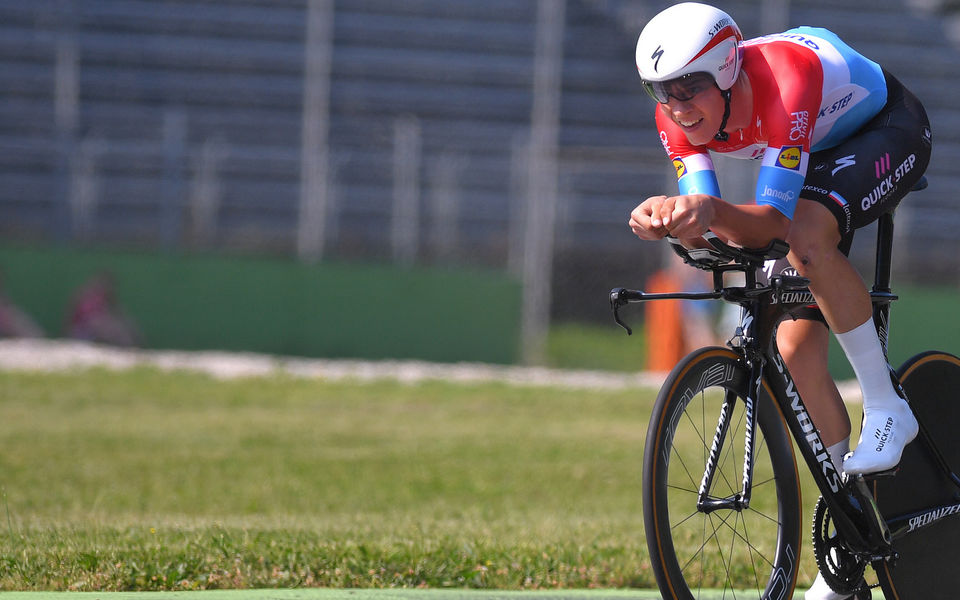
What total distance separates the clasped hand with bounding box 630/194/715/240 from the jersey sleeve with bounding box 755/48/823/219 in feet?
0.86

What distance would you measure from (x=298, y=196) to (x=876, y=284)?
14.1 metres

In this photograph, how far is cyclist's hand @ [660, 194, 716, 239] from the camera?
3.10 meters

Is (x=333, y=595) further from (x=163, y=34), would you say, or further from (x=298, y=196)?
(x=163, y=34)

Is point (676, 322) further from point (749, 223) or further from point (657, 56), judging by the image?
point (749, 223)

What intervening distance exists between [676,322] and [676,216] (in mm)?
12198

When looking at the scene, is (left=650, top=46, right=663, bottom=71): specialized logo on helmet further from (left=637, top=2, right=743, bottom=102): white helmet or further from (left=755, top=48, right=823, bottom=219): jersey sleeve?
(left=755, top=48, right=823, bottom=219): jersey sleeve

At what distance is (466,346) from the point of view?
15.8 meters

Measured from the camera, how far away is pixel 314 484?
7.86 m

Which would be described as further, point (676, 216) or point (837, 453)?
point (837, 453)

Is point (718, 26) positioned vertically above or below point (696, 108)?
above

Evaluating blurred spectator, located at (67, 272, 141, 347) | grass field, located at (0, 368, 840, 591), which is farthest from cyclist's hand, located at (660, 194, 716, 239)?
blurred spectator, located at (67, 272, 141, 347)

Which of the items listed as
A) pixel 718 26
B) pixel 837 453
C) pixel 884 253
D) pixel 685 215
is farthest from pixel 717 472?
pixel 718 26

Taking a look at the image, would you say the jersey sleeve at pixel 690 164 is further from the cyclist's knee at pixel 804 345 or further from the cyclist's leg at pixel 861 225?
the cyclist's knee at pixel 804 345

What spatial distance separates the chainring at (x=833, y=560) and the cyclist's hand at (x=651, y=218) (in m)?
1.12
